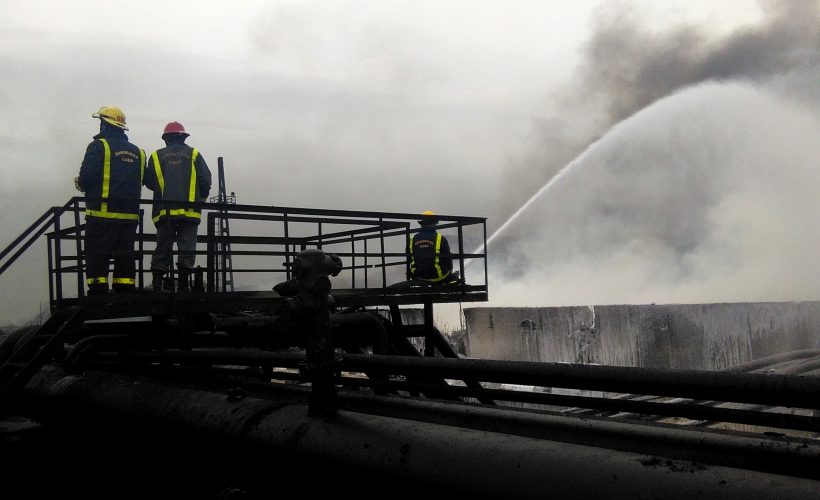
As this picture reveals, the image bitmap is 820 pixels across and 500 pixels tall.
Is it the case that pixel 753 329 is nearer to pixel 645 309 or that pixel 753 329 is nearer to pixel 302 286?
pixel 645 309

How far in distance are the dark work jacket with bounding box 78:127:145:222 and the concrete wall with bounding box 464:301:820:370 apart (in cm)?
879

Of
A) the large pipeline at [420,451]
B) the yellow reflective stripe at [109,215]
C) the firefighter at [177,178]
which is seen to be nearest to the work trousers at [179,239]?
the firefighter at [177,178]

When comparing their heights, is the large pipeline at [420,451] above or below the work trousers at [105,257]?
below

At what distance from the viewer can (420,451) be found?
2.40 meters

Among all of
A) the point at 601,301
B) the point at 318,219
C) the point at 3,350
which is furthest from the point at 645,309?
the point at 601,301

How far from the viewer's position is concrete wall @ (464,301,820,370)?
14375 millimetres

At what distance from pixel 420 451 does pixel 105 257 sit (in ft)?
16.3

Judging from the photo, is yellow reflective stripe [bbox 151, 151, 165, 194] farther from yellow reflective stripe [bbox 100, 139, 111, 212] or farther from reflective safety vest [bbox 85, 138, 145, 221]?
yellow reflective stripe [bbox 100, 139, 111, 212]

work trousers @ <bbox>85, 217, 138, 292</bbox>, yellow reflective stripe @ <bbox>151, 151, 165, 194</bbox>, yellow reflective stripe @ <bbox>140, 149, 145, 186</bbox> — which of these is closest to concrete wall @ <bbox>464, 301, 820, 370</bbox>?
yellow reflective stripe @ <bbox>151, 151, 165, 194</bbox>

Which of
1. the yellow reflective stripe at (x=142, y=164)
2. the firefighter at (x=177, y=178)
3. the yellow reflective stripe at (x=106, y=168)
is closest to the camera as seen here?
the yellow reflective stripe at (x=106, y=168)

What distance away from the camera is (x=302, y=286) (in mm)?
2906

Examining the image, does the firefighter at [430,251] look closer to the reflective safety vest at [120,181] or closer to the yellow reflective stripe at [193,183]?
the yellow reflective stripe at [193,183]

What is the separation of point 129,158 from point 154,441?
3968mm

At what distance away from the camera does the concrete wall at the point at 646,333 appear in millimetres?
14375
